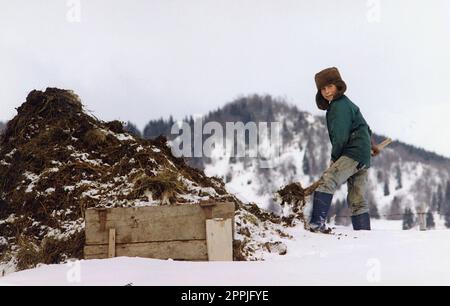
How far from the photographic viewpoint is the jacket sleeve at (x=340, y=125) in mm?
5891

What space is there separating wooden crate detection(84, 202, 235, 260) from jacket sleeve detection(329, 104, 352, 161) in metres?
1.87

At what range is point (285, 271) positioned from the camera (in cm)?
347

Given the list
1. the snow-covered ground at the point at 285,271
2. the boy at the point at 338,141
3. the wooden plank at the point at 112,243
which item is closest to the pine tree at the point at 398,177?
the boy at the point at 338,141

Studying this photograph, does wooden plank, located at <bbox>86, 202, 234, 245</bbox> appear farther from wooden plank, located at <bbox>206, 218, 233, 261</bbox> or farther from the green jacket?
the green jacket

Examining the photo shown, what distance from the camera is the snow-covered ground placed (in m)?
3.13

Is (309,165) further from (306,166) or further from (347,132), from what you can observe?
(347,132)

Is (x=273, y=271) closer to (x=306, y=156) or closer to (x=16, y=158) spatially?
(x=16, y=158)

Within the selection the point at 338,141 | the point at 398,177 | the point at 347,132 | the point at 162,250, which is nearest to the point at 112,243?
the point at 162,250

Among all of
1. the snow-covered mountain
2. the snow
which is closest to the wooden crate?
the snow

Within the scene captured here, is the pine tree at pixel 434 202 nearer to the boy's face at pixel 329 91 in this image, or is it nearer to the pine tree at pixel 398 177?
the pine tree at pixel 398 177

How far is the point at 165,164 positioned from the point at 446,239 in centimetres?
387

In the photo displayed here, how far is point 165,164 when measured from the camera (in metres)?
7.11

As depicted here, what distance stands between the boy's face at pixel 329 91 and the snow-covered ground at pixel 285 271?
2.18 m
